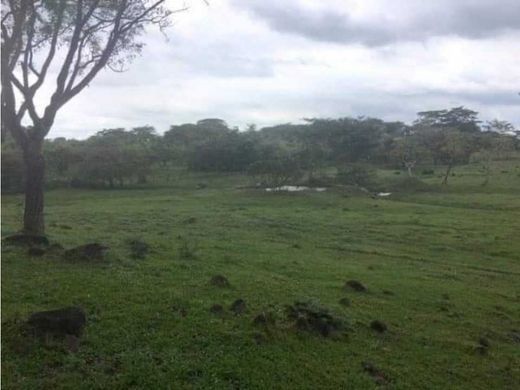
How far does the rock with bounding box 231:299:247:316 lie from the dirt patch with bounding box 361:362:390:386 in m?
2.85

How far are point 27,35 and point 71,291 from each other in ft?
32.7

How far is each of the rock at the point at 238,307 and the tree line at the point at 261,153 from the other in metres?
41.6

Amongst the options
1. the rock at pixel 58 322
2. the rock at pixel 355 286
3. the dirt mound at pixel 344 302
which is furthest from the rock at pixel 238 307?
the rock at pixel 355 286

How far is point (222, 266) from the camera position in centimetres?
1727

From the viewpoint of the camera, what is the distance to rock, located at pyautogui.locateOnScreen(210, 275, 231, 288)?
1409cm

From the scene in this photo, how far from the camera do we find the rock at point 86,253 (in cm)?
1521

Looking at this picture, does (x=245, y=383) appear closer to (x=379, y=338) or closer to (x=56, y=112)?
(x=379, y=338)

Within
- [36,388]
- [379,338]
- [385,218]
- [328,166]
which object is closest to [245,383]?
[36,388]

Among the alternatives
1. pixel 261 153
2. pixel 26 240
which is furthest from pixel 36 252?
pixel 261 153

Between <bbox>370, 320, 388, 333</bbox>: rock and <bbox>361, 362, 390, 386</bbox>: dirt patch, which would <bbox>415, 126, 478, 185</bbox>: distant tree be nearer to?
<bbox>370, 320, 388, 333</bbox>: rock

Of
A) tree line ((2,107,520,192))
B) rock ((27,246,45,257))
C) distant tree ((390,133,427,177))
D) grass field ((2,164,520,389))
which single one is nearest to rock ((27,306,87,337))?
grass field ((2,164,520,389))

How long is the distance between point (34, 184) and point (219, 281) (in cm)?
705

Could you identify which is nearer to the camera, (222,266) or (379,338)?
(379,338)

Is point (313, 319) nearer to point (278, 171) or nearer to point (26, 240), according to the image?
point (26, 240)
